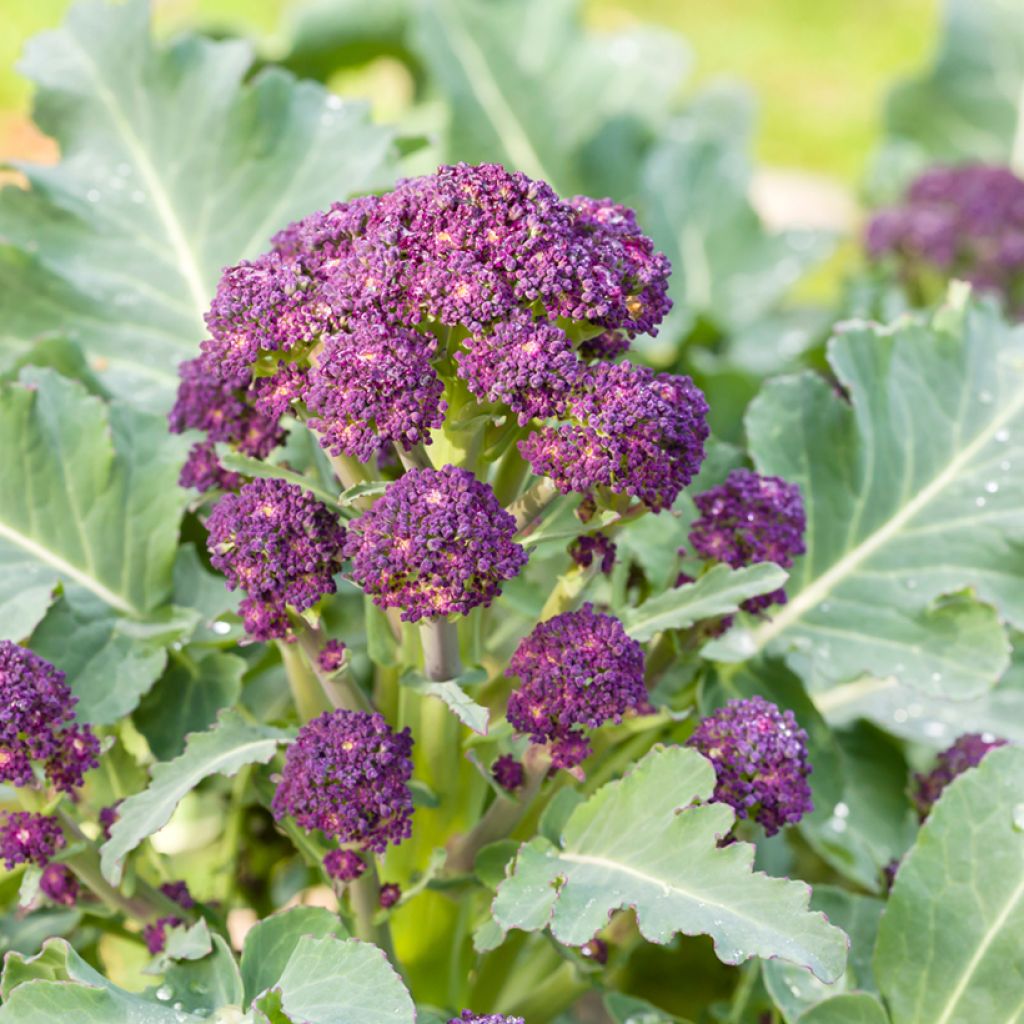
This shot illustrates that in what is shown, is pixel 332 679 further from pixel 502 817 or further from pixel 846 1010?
pixel 846 1010

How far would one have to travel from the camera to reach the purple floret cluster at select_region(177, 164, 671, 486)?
816mm

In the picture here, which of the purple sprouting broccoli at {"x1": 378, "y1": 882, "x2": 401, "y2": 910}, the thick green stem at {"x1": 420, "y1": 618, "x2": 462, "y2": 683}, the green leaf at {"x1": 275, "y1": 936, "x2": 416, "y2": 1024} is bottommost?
the purple sprouting broccoli at {"x1": 378, "y1": 882, "x2": 401, "y2": 910}

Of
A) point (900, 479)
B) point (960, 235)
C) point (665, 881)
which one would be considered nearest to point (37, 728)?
point (665, 881)

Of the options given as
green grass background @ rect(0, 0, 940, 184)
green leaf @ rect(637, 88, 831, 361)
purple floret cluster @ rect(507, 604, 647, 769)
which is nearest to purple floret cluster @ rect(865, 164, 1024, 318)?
green leaf @ rect(637, 88, 831, 361)

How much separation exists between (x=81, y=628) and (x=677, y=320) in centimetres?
117

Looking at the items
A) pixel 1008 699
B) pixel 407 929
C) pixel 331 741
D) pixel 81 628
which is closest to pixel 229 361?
pixel 331 741

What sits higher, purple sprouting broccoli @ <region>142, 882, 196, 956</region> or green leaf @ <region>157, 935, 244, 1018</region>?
green leaf @ <region>157, 935, 244, 1018</region>

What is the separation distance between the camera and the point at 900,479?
1.29 metres

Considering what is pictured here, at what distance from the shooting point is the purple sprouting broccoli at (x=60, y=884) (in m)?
1.02

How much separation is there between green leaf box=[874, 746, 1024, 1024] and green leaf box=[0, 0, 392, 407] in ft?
2.69

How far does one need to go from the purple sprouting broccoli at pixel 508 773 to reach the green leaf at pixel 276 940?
152mm

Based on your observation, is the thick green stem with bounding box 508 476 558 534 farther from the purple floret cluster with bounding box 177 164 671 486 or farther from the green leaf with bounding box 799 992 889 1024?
the green leaf with bounding box 799 992 889 1024

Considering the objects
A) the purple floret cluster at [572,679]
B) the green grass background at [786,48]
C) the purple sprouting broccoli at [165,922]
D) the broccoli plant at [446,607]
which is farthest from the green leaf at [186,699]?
the green grass background at [786,48]

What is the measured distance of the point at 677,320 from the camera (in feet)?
6.72
